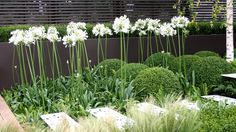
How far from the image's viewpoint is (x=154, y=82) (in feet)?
19.1

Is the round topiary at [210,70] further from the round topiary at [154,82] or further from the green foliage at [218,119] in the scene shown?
the green foliage at [218,119]

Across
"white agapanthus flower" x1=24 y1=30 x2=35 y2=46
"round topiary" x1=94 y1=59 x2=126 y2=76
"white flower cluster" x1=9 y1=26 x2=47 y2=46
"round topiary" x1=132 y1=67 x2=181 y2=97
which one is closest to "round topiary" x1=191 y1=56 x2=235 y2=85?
"round topiary" x1=132 y1=67 x2=181 y2=97

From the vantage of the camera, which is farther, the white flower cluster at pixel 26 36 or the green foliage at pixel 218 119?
the white flower cluster at pixel 26 36

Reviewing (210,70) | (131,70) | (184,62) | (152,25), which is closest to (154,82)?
(131,70)

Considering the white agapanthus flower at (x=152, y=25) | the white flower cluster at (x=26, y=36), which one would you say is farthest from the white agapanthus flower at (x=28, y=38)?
the white agapanthus flower at (x=152, y=25)

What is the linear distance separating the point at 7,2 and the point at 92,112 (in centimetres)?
474

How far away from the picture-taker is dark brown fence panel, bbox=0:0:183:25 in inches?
352

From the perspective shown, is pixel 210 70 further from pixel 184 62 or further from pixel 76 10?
pixel 76 10

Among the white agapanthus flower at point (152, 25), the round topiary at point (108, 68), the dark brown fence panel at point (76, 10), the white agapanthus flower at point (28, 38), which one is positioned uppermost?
the dark brown fence panel at point (76, 10)

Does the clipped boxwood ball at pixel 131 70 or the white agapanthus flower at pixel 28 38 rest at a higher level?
the white agapanthus flower at pixel 28 38

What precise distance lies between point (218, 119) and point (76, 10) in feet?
19.9

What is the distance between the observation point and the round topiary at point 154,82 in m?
5.78

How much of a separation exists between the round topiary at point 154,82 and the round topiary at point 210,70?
0.77 metres

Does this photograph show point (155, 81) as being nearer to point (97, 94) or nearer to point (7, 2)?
point (97, 94)
